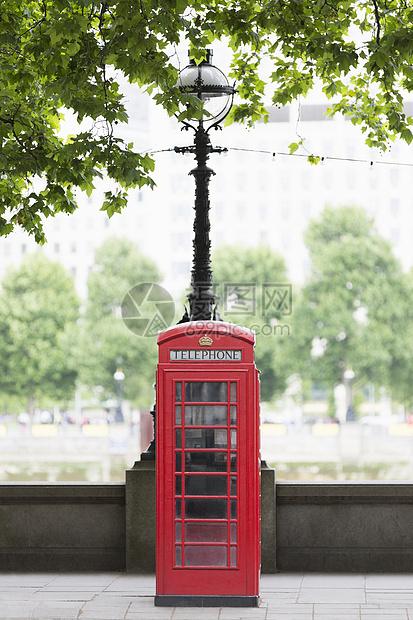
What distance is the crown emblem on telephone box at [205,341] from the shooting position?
6242 millimetres

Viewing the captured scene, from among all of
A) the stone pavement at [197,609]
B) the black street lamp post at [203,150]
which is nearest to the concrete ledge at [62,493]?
the stone pavement at [197,609]

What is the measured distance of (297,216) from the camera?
6962 cm

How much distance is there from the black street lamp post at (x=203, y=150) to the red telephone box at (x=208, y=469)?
27.7 inches

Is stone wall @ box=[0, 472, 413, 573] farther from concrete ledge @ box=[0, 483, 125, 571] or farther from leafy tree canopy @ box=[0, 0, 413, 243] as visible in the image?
leafy tree canopy @ box=[0, 0, 413, 243]

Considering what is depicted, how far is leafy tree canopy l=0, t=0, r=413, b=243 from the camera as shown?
5977 mm

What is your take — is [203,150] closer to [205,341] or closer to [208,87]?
[208,87]

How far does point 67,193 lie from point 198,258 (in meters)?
1.94

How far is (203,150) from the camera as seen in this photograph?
723 centimetres

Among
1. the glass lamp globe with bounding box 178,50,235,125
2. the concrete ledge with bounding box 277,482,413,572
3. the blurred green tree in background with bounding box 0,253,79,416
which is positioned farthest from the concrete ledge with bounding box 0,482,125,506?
the blurred green tree in background with bounding box 0,253,79,416

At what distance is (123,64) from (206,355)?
2.31m

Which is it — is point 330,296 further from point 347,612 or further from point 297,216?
point 347,612

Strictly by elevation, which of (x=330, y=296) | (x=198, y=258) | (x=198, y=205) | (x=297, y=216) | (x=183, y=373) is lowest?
(x=183, y=373)

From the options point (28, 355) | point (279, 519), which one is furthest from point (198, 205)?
point (28, 355)

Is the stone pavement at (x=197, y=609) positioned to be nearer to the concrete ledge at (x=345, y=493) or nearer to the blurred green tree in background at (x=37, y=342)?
the concrete ledge at (x=345, y=493)
